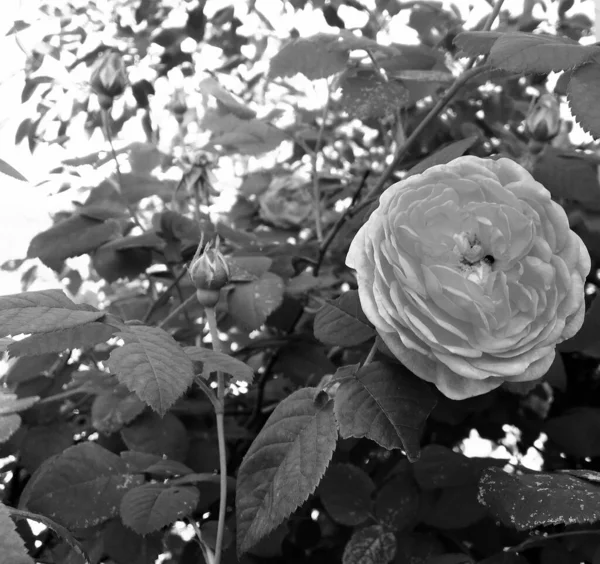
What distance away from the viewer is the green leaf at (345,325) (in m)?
0.52

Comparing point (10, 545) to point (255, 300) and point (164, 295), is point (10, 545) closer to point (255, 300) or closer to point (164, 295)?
point (255, 300)

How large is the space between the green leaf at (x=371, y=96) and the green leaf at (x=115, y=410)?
0.38 m

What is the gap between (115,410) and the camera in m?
0.65

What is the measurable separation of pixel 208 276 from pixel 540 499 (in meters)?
0.32

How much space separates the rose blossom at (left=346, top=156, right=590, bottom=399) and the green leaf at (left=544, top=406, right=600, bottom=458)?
33 centimetres

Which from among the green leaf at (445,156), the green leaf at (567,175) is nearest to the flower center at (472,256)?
the green leaf at (445,156)

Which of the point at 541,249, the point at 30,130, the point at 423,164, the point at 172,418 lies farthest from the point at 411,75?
the point at 30,130

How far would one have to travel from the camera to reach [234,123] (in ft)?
3.21

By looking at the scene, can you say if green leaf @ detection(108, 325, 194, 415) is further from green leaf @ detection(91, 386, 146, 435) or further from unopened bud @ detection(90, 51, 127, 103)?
unopened bud @ detection(90, 51, 127, 103)

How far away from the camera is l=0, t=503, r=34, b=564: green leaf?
33 centimetres

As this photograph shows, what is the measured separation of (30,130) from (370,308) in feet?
3.07

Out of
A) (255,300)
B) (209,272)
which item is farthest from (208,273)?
(255,300)

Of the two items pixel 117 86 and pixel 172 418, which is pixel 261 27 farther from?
pixel 172 418

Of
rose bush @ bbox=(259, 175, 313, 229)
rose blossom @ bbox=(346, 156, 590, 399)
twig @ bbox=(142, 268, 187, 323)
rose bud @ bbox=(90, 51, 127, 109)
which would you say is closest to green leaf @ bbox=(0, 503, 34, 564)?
rose blossom @ bbox=(346, 156, 590, 399)
